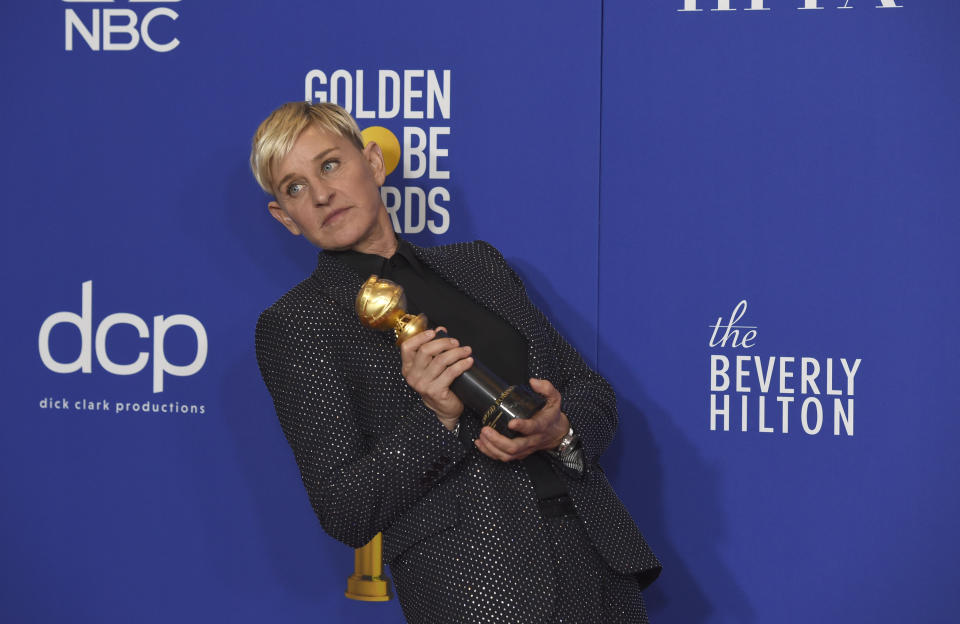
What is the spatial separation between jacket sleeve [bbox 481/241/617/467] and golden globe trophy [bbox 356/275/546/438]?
221mm

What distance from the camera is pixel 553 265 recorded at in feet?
6.65

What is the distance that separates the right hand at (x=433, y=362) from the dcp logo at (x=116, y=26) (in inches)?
47.1

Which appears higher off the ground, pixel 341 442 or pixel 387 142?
pixel 387 142

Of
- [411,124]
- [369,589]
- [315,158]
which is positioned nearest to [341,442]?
[315,158]

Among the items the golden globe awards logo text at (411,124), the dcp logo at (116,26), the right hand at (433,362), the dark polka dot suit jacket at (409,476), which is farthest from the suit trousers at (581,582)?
the dcp logo at (116,26)

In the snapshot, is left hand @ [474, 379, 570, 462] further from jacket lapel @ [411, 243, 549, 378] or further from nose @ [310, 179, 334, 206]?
nose @ [310, 179, 334, 206]

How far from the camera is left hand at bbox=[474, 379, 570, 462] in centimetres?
132

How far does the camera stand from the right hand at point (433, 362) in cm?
127

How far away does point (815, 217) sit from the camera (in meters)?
1.93

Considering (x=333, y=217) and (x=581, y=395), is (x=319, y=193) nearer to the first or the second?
(x=333, y=217)

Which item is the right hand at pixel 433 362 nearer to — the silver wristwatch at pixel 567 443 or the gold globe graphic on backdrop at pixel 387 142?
the silver wristwatch at pixel 567 443

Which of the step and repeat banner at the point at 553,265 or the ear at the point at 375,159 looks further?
the step and repeat banner at the point at 553,265

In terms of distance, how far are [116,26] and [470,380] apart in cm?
136

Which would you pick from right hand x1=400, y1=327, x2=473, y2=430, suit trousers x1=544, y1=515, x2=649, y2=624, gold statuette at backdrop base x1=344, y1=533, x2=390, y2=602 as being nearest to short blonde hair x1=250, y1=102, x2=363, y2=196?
right hand x1=400, y1=327, x2=473, y2=430
